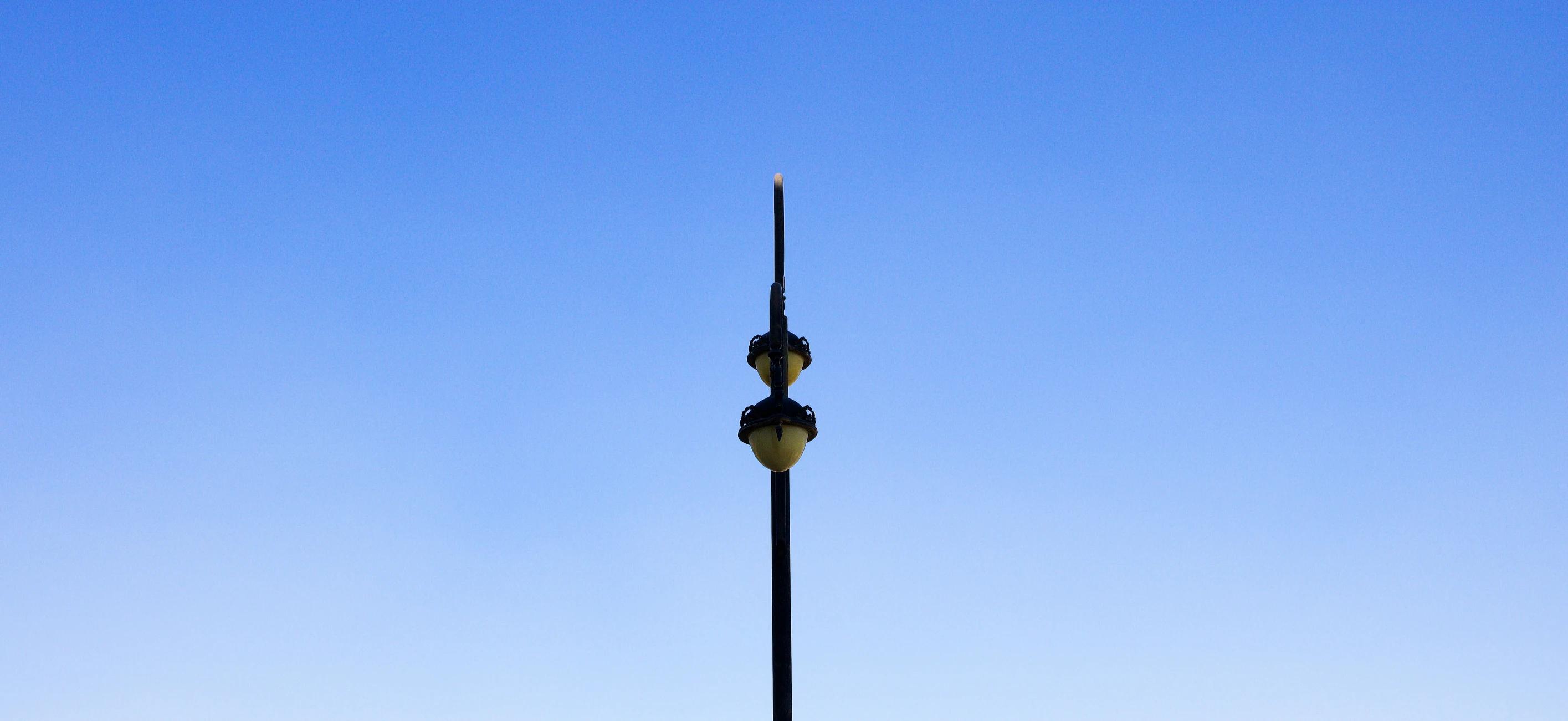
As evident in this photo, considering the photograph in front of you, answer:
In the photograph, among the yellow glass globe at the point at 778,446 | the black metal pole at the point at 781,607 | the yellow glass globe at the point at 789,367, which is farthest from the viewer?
the yellow glass globe at the point at 789,367

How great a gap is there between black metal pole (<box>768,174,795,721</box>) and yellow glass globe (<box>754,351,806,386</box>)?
2.6 inches

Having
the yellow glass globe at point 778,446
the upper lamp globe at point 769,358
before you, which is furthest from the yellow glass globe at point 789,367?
the yellow glass globe at point 778,446

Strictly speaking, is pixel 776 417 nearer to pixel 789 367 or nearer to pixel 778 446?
pixel 778 446

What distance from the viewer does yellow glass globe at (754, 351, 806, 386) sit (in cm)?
871

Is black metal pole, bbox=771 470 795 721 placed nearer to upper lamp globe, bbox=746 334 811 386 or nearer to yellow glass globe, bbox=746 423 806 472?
yellow glass globe, bbox=746 423 806 472

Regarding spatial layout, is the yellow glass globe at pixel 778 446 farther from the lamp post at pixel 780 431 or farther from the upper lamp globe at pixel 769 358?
the upper lamp globe at pixel 769 358

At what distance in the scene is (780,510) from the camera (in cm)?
808

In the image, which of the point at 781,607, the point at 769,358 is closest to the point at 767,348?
the point at 769,358

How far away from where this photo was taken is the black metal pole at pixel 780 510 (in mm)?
7418

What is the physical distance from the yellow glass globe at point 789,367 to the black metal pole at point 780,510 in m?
0.07

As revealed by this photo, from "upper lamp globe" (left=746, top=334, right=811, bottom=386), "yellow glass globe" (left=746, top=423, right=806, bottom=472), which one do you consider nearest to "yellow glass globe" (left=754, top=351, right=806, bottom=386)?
"upper lamp globe" (left=746, top=334, right=811, bottom=386)

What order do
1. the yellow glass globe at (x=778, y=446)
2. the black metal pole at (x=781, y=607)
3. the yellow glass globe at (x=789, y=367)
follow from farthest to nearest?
the yellow glass globe at (x=789, y=367) < the yellow glass globe at (x=778, y=446) < the black metal pole at (x=781, y=607)

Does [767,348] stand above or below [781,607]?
above

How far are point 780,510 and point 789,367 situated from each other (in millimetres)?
1114
